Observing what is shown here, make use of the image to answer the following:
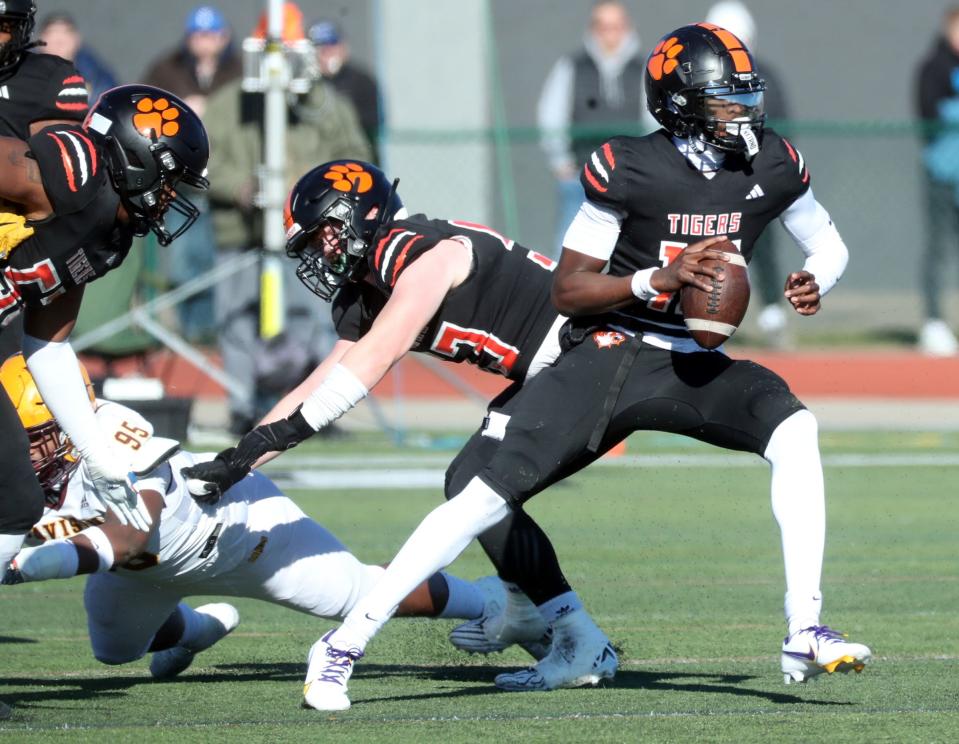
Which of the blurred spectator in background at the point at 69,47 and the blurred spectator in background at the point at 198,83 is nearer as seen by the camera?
the blurred spectator in background at the point at 69,47

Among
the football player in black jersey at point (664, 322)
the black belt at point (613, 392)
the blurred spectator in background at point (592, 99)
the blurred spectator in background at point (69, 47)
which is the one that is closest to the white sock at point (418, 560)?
the football player in black jersey at point (664, 322)

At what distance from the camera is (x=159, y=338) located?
38.8 ft

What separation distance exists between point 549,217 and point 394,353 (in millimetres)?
10727

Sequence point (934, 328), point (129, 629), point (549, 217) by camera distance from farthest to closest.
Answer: point (549, 217), point (934, 328), point (129, 629)

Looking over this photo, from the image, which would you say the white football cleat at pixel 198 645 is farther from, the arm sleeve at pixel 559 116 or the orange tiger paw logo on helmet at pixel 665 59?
the arm sleeve at pixel 559 116

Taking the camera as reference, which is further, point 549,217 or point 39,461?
point 549,217

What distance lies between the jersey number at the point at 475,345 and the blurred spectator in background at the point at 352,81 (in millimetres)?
7293

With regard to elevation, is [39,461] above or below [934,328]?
above

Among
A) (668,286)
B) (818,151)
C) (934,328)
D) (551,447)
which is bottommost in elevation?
(934,328)

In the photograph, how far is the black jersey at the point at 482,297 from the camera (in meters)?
5.34

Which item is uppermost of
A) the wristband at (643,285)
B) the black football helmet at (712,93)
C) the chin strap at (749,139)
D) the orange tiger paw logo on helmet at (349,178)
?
the black football helmet at (712,93)

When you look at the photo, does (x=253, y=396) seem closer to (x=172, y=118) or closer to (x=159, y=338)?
(x=159, y=338)

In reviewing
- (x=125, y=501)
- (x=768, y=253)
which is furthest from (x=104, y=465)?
(x=768, y=253)

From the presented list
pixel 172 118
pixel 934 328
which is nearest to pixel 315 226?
pixel 172 118
